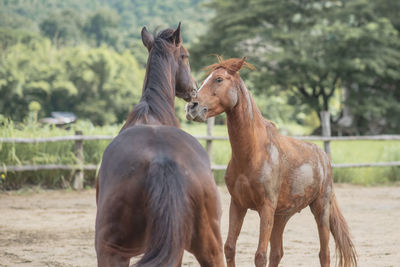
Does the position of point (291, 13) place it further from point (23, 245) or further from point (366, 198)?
point (23, 245)

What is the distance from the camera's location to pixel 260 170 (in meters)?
4.52

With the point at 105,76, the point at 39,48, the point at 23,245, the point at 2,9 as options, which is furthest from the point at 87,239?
the point at 2,9

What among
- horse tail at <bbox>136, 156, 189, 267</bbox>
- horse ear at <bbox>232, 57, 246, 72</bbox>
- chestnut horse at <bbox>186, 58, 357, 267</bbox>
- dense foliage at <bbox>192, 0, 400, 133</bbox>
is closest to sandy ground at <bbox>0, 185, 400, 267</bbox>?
chestnut horse at <bbox>186, 58, 357, 267</bbox>

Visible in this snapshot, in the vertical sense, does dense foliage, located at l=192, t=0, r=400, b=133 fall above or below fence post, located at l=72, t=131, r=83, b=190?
above

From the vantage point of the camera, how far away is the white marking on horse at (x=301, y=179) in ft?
15.8

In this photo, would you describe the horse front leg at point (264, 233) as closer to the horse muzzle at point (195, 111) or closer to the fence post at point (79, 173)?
the horse muzzle at point (195, 111)

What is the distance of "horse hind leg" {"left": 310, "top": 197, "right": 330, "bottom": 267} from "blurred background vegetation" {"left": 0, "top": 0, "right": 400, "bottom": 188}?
1718 millimetres

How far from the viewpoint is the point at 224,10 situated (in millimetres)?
28891

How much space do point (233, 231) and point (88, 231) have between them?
3274 mm

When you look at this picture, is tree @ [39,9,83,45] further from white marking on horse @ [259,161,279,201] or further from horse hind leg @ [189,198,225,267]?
horse hind leg @ [189,198,225,267]

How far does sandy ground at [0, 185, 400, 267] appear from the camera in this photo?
18.5ft

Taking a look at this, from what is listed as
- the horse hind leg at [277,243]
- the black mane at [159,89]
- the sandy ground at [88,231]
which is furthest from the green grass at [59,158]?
the black mane at [159,89]

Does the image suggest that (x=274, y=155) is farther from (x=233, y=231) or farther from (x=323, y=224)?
(x=323, y=224)

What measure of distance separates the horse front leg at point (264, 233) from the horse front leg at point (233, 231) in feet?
0.70
